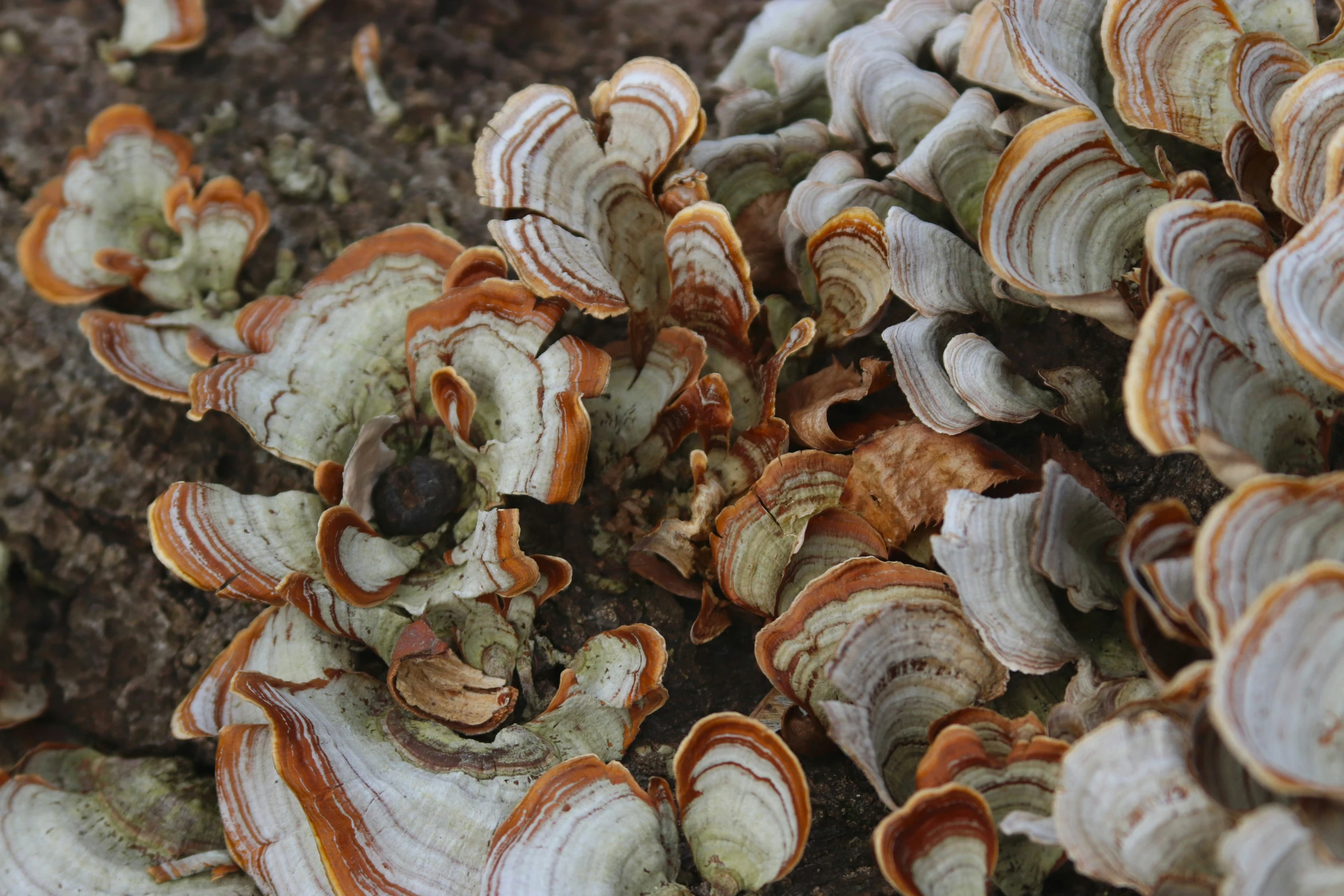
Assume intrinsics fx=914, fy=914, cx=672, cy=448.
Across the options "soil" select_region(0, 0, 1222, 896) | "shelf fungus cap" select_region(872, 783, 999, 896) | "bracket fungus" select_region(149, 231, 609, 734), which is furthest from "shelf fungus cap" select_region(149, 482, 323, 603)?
"shelf fungus cap" select_region(872, 783, 999, 896)

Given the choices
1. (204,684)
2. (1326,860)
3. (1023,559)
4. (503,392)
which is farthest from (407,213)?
(1326,860)

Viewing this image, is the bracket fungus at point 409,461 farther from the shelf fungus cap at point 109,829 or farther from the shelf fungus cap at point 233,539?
the shelf fungus cap at point 109,829

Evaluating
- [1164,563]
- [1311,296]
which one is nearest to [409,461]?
[1164,563]

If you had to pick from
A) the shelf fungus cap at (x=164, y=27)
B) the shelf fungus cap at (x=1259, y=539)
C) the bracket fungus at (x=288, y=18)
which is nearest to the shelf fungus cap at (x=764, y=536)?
the shelf fungus cap at (x=1259, y=539)

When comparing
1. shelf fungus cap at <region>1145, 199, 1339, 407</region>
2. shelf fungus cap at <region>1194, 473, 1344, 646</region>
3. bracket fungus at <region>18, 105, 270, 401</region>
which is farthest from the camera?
bracket fungus at <region>18, 105, 270, 401</region>

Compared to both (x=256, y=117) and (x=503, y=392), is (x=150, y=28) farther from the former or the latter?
(x=503, y=392)

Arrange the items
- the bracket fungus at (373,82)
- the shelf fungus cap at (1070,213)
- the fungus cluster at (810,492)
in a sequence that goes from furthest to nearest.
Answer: the bracket fungus at (373,82) < the shelf fungus cap at (1070,213) < the fungus cluster at (810,492)

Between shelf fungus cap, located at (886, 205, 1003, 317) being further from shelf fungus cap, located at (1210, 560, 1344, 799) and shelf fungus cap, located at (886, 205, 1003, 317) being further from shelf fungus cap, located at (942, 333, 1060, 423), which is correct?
shelf fungus cap, located at (1210, 560, 1344, 799)
